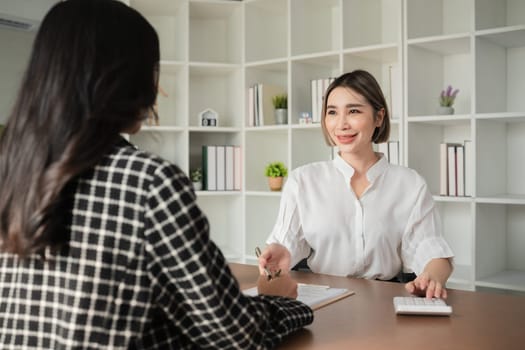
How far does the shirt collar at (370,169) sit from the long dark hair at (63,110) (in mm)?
1431

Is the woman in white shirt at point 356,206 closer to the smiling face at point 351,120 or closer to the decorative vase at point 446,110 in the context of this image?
the smiling face at point 351,120

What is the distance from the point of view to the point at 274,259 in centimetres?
167

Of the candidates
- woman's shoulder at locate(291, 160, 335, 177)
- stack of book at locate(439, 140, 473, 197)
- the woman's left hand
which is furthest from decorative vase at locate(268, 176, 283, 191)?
the woman's left hand

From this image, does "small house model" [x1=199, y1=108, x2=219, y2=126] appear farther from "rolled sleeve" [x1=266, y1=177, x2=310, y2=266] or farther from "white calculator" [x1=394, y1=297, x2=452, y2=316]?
"white calculator" [x1=394, y1=297, x2=452, y2=316]

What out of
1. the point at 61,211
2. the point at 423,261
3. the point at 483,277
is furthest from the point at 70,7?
the point at 483,277

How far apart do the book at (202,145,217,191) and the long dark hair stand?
9.24ft

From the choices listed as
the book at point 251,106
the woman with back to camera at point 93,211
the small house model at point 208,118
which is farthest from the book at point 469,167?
the woman with back to camera at point 93,211

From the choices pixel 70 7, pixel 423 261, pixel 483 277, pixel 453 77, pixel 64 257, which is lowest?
pixel 483 277

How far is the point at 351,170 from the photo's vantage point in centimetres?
227

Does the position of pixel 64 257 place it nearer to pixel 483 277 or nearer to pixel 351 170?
pixel 351 170

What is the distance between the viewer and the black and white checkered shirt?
870 mm

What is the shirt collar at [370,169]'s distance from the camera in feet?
7.36

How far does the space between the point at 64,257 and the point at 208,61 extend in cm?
326

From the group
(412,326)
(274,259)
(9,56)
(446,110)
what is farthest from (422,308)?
(9,56)
